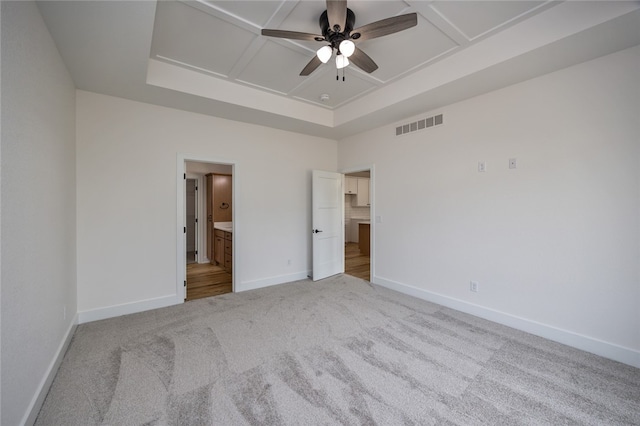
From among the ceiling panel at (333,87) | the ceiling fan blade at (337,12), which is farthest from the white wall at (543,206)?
the ceiling fan blade at (337,12)

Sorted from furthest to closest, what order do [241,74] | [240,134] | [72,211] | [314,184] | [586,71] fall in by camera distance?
[314,184], [240,134], [241,74], [72,211], [586,71]

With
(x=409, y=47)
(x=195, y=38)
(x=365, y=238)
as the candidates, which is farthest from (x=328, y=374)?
(x=365, y=238)

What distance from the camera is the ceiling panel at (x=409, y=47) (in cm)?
245

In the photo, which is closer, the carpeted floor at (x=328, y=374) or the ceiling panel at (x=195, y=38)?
the carpeted floor at (x=328, y=374)

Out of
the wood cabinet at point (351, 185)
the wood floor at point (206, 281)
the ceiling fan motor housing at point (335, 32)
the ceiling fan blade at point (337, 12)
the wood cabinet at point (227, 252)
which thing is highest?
the ceiling fan motor housing at point (335, 32)

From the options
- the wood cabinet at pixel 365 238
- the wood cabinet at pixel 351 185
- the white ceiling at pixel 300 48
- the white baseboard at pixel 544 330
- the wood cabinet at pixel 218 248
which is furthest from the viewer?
the wood cabinet at pixel 351 185

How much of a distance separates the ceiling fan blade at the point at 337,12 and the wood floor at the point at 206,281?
3.83 meters

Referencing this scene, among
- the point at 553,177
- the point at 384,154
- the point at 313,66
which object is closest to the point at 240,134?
the point at 313,66

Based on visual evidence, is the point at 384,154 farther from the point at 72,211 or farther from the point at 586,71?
the point at 72,211

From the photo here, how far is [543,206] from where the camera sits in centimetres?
269

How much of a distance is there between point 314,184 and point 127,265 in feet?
9.94

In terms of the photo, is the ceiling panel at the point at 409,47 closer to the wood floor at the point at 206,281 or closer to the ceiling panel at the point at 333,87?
the ceiling panel at the point at 333,87

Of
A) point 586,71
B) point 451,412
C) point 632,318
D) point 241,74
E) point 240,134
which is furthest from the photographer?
point 240,134

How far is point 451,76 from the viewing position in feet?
9.29
